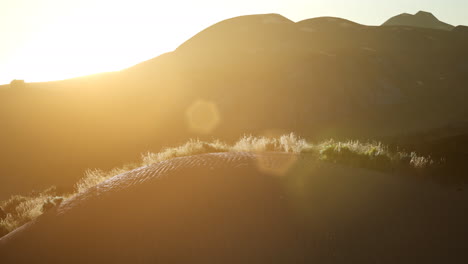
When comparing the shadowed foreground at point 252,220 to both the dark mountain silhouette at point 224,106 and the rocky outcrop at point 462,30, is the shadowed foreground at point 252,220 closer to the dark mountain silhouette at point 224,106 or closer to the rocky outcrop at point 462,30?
the dark mountain silhouette at point 224,106

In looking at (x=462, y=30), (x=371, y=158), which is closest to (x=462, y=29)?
(x=462, y=30)

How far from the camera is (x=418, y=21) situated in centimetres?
17450

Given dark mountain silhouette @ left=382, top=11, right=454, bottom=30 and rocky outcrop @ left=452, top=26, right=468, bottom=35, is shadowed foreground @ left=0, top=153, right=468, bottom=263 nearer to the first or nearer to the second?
rocky outcrop @ left=452, top=26, right=468, bottom=35

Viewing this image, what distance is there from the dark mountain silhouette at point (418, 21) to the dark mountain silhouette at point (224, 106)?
123962 mm

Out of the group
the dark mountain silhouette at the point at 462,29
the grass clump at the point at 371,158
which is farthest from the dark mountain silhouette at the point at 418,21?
the grass clump at the point at 371,158

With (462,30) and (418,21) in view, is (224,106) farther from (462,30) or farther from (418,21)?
(418,21)

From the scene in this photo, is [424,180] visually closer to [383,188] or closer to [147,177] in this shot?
[383,188]

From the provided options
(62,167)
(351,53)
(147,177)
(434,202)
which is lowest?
(62,167)

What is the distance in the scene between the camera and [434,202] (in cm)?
598

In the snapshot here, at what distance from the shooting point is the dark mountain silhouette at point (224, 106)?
35.6m

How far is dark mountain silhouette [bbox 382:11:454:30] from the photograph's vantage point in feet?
563

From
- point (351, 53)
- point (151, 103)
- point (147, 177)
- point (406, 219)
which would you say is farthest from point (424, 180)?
point (351, 53)

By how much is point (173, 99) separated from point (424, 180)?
4342 cm

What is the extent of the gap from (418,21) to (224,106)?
174817mm
